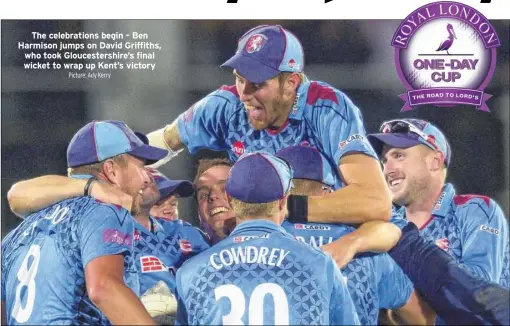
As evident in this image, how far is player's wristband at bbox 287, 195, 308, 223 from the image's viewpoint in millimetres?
3885

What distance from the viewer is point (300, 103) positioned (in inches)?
160

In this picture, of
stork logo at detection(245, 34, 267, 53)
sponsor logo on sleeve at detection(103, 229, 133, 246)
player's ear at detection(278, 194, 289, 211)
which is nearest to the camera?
player's ear at detection(278, 194, 289, 211)

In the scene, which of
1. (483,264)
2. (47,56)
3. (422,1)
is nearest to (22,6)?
(47,56)

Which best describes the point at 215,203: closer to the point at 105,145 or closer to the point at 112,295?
the point at 105,145

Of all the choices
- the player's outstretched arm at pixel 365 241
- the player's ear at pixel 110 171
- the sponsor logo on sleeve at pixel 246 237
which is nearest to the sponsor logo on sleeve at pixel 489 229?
the player's outstretched arm at pixel 365 241

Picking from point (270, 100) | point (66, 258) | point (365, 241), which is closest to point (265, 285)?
point (365, 241)

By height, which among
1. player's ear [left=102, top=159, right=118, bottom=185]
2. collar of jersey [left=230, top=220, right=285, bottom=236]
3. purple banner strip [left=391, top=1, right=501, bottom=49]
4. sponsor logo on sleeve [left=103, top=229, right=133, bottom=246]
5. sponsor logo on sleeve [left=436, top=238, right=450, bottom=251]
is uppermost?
purple banner strip [left=391, top=1, right=501, bottom=49]

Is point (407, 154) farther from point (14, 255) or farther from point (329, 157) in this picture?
point (14, 255)

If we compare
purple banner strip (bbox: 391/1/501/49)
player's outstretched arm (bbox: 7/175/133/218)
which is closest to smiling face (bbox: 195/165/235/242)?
player's outstretched arm (bbox: 7/175/133/218)

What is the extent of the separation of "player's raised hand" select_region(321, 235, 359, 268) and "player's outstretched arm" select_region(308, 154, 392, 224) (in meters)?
0.10

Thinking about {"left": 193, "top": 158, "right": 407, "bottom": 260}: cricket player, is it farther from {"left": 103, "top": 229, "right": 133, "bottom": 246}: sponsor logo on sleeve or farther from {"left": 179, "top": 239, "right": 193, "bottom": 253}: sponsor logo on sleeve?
{"left": 103, "top": 229, "right": 133, "bottom": 246}: sponsor logo on sleeve

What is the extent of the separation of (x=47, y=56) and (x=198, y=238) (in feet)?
3.96

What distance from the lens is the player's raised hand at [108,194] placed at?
12.6ft

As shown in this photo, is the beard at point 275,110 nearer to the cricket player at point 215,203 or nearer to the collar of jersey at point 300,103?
the collar of jersey at point 300,103
